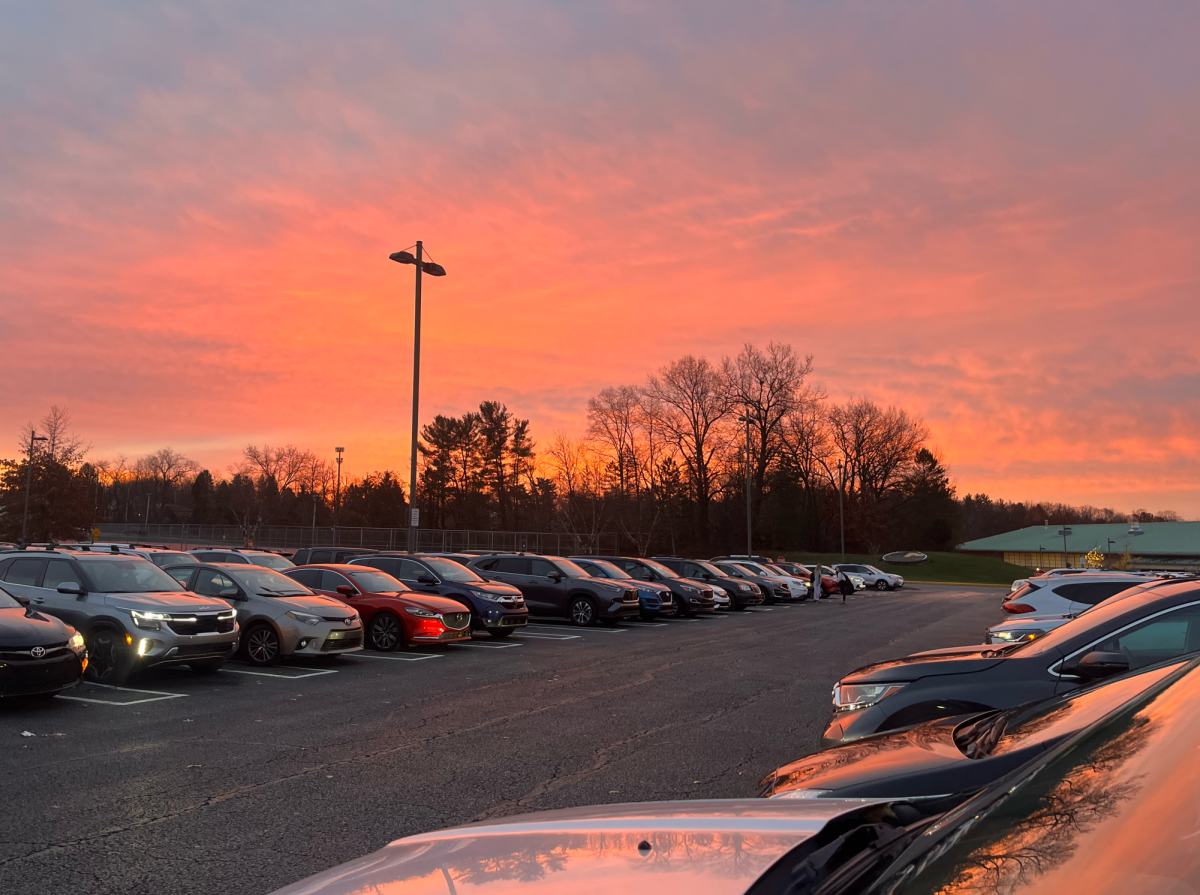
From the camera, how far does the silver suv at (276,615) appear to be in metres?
12.8

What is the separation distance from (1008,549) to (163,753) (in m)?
96.9

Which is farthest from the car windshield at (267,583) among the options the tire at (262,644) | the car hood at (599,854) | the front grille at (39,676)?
the car hood at (599,854)

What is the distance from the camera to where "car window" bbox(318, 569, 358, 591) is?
626 inches

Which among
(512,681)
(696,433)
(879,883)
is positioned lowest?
(512,681)

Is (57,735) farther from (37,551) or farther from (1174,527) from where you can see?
(1174,527)

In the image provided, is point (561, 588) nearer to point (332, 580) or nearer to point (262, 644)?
point (332, 580)

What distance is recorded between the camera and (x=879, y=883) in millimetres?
1604

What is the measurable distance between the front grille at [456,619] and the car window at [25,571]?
6184 millimetres

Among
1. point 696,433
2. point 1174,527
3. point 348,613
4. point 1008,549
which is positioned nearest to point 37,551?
point 348,613

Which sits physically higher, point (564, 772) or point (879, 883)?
point (879, 883)

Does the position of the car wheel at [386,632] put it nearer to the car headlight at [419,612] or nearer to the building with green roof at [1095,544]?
the car headlight at [419,612]

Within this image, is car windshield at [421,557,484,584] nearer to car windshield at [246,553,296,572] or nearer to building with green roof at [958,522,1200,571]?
car windshield at [246,553,296,572]

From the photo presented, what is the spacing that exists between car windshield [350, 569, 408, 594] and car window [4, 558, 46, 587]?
17.2 feet

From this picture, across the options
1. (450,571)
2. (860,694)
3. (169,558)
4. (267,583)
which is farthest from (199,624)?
(860,694)
